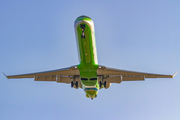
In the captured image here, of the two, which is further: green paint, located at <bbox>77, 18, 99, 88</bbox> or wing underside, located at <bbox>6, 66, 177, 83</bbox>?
wing underside, located at <bbox>6, 66, 177, 83</bbox>

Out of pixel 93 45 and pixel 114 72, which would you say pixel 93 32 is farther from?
pixel 114 72

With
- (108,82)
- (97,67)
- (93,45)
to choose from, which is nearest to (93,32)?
(93,45)

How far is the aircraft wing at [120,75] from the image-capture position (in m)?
28.6

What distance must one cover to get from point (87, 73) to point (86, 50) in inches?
155

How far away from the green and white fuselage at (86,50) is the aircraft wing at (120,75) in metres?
1.21

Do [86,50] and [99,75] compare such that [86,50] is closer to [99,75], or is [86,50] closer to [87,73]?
[87,73]

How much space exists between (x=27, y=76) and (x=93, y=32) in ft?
40.6

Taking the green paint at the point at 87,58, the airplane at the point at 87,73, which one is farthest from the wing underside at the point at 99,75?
the green paint at the point at 87,58

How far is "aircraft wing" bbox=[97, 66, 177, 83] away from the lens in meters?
28.6

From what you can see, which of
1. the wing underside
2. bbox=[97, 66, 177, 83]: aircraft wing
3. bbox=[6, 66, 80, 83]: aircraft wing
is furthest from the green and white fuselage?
bbox=[6, 66, 80, 83]: aircraft wing

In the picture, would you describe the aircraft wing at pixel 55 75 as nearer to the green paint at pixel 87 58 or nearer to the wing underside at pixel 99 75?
the wing underside at pixel 99 75

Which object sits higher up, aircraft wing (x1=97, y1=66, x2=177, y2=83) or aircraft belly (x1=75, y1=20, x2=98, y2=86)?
aircraft belly (x1=75, y1=20, x2=98, y2=86)

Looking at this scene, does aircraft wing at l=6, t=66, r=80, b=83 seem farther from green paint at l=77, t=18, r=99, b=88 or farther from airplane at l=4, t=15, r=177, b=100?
green paint at l=77, t=18, r=99, b=88

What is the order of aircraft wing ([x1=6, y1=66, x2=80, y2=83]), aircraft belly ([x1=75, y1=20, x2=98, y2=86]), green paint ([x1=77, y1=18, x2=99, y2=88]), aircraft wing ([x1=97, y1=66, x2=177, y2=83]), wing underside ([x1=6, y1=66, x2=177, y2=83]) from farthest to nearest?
1. aircraft wing ([x1=6, y1=66, x2=80, y2=83])
2. wing underside ([x1=6, y1=66, x2=177, y2=83])
3. aircraft wing ([x1=97, y1=66, x2=177, y2=83])
4. green paint ([x1=77, y1=18, x2=99, y2=88])
5. aircraft belly ([x1=75, y1=20, x2=98, y2=86])
